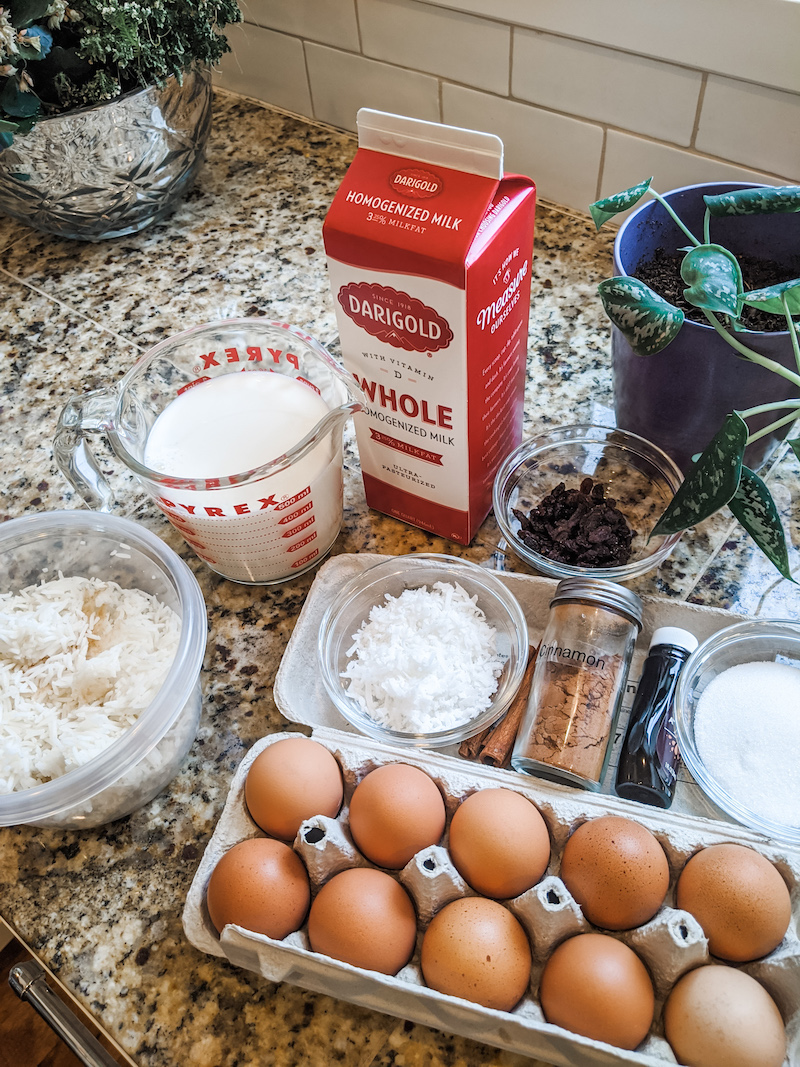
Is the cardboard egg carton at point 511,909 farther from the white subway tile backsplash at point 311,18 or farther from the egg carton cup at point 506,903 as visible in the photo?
the white subway tile backsplash at point 311,18

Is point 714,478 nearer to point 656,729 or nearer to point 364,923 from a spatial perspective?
point 656,729

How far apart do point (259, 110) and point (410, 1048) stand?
153 centimetres

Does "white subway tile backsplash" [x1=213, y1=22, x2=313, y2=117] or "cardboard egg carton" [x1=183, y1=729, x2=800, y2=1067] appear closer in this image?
"cardboard egg carton" [x1=183, y1=729, x2=800, y2=1067]

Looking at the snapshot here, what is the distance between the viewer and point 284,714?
2.45 feet

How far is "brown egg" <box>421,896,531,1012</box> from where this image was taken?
Answer: 547 mm

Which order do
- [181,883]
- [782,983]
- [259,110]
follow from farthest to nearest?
[259,110]
[181,883]
[782,983]

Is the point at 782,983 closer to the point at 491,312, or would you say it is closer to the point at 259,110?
the point at 491,312

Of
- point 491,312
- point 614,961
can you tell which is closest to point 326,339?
point 491,312

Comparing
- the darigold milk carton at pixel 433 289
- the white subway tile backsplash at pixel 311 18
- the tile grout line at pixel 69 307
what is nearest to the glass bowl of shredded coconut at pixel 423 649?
the darigold milk carton at pixel 433 289

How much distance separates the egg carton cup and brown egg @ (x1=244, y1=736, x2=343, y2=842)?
2 cm

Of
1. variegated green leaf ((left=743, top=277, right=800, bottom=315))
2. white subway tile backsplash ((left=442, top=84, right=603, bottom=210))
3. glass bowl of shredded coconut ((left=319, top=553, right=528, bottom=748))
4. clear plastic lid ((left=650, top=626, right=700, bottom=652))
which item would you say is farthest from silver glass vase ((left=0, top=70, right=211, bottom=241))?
clear plastic lid ((left=650, top=626, right=700, bottom=652))

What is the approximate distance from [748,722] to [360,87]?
3.82 ft

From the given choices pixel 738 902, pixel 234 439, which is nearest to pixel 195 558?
pixel 234 439

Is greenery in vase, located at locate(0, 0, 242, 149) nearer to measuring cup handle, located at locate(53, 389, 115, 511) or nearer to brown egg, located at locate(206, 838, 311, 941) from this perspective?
measuring cup handle, located at locate(53, 389, 115, 511)
